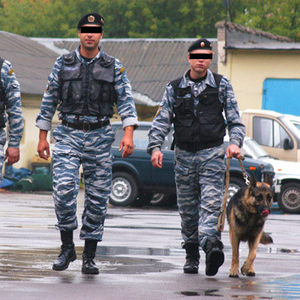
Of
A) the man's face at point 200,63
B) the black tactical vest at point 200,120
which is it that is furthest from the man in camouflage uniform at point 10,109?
the man's face at point 200,63

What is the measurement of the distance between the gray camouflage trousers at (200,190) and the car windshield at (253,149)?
13.2 m

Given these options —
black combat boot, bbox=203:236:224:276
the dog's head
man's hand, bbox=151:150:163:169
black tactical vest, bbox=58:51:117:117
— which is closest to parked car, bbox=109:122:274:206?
the dog's head

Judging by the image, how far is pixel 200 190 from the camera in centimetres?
888

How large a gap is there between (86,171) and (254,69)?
2798cm

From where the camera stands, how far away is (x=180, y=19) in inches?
2338

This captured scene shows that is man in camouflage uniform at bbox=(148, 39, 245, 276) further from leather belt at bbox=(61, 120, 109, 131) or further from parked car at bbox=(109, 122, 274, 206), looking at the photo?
parked car at bbox=(109, 122, 274, 206)

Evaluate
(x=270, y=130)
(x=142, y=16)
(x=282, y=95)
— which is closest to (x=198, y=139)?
(x=270, y=130)

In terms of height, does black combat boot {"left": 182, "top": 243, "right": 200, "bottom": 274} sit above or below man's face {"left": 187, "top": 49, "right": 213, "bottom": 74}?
below

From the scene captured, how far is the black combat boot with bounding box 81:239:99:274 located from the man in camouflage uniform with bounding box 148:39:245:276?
33.8 inches

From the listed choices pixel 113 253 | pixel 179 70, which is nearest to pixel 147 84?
pixel 179 70

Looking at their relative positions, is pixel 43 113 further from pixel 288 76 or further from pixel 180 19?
pixel 180 19

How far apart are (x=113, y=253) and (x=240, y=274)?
1.92 meters

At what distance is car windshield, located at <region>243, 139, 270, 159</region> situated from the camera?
2214cm

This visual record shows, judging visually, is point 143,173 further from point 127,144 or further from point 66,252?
point 127,144
